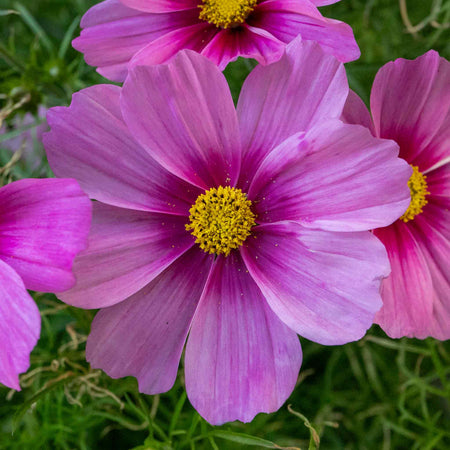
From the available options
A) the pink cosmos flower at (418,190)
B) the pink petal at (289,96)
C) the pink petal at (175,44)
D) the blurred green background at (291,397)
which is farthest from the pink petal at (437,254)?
the pink petal at (175,44)

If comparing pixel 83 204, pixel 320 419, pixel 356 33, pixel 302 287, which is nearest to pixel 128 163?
pixel 83 204

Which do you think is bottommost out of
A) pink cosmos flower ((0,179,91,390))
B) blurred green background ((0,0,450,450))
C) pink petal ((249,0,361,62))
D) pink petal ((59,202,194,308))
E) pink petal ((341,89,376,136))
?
blurred green background ((0,0,450,450))

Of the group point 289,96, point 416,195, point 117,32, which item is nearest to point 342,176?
point 289,96

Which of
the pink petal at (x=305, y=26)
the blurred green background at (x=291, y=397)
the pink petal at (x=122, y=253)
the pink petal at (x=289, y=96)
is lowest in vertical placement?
the blurred green background at (x=291, y=397)

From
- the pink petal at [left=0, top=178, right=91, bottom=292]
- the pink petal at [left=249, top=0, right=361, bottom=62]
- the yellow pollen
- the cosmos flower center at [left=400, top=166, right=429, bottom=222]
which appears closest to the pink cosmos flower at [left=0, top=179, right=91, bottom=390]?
the pink petal at [left=0, top=178, right=91, bottom=292]

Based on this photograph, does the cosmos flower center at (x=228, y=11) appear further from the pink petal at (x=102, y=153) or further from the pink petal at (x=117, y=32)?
the pink petal at (x=102, y=153)

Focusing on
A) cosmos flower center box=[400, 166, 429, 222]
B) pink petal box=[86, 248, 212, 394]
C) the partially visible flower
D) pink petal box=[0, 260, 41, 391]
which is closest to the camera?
pink petal box=[0, 260, 41, 391]

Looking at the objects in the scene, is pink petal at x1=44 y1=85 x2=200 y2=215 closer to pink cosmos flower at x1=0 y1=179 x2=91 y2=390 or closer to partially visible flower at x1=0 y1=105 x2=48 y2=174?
pink cosmos flower at x1=0 y1=179 x2=91 y2=390
